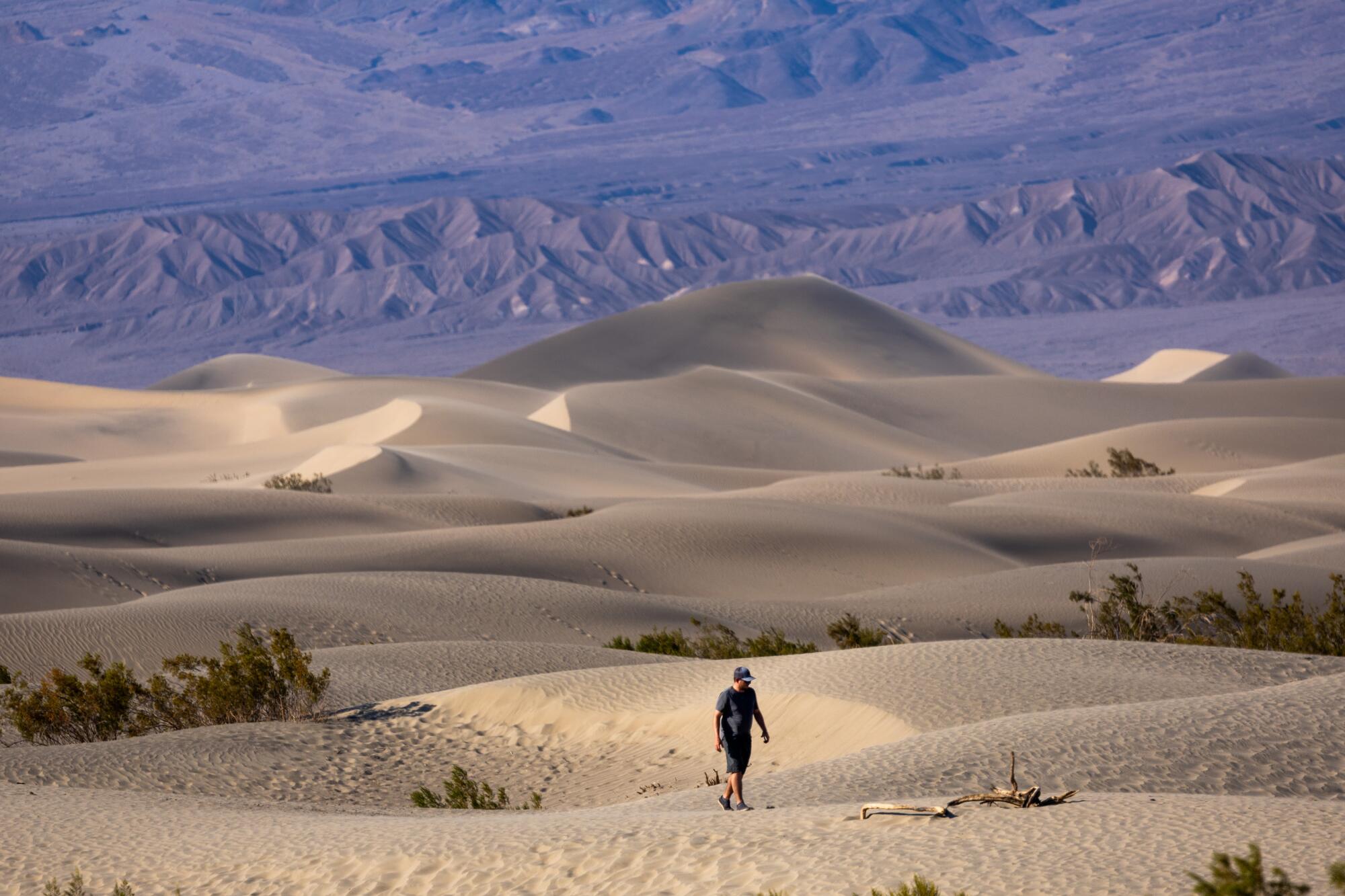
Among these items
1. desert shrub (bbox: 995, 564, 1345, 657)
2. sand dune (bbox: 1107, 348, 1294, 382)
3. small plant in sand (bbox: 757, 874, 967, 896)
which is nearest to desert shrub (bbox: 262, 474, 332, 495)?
desert shrub (bbox: 995, 564, 1345, 657)

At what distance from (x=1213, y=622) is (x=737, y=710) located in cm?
1287

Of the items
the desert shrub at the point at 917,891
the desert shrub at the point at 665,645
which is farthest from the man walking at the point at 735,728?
the desert shrub at the point at 665,645

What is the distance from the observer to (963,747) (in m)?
11.3

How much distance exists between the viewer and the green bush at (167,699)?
14938mm

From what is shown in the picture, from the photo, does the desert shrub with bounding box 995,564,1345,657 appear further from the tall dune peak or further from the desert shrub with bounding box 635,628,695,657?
the tall dune peak

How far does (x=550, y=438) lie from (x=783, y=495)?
54.7 feet

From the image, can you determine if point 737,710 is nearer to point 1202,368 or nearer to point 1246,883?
point 1246,883

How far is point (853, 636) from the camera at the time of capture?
20156mm

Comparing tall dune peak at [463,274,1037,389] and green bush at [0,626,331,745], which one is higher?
tall dune peak at [463,274,1037,389]

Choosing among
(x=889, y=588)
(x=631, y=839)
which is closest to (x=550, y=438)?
(x=889, y=588)

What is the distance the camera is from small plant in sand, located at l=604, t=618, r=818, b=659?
1925 cm

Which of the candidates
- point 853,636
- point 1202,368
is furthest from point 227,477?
point 1202,368

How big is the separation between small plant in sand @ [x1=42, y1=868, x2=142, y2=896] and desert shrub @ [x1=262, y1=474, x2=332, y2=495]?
991 inches

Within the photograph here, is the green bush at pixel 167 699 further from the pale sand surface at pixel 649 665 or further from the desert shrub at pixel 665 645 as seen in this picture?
the desert shrub at pixel 665 645
